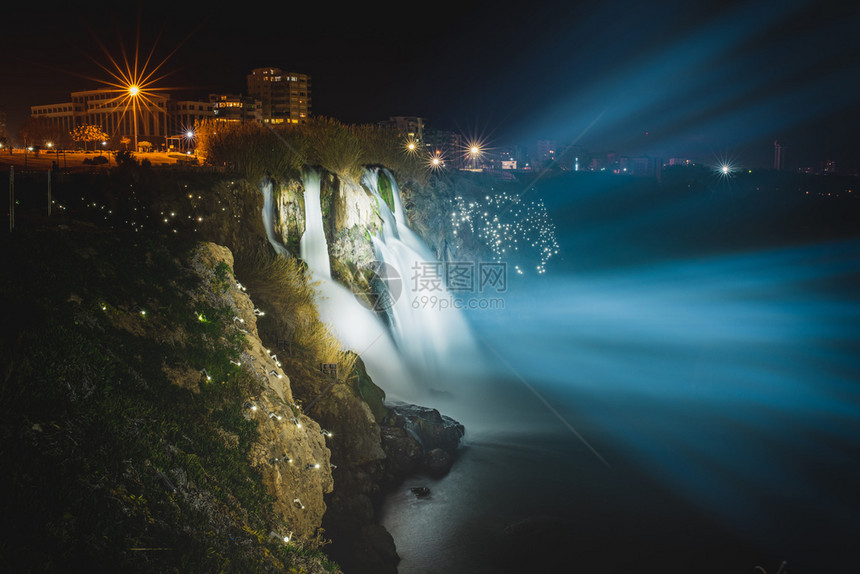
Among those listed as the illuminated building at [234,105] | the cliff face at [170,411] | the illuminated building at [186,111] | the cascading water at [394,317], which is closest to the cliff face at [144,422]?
the cliff face at [170,411]

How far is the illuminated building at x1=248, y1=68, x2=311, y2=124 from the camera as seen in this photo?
99375 mm

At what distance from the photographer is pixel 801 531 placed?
1238cm

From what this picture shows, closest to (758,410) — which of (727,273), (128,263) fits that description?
(128,263)

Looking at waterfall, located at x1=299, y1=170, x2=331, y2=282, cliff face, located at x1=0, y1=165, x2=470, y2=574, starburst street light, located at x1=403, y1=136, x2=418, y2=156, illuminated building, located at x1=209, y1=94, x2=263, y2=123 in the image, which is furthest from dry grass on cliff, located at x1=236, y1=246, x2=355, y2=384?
illuminated building, located at x1=209, y1=94, x2=263, y2=123

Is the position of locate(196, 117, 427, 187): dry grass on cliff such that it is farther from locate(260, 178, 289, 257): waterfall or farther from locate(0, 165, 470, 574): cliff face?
locate(0, 165, 470, 574): cliff face

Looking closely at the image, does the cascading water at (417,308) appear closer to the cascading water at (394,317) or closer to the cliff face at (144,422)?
the cascading water at (394,317)

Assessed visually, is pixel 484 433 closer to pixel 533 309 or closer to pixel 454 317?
pixel 454 317

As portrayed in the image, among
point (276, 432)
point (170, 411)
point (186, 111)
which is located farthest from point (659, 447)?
point (186, 111)

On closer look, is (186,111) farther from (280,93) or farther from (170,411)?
(170,411)

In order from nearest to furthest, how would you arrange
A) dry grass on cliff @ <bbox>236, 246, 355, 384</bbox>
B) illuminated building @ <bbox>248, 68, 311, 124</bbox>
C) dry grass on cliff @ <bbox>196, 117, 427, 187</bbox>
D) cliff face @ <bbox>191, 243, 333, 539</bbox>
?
cliff face @ <bbox>191, 243, 333, 539</bbox>
dry grass on cliff @ <bbox>236, 246, 355, 384</bbox>
dry grass on cliff @ <bbox>196, 117, 427, 187</bbox>
illuminated building @ <bbox>248, 68, 311, 124</bbox>

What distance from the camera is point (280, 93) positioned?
328 ft

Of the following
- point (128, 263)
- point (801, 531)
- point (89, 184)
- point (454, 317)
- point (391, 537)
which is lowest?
point (801, 531)

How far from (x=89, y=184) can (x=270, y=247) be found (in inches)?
174

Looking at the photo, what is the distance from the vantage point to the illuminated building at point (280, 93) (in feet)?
326
